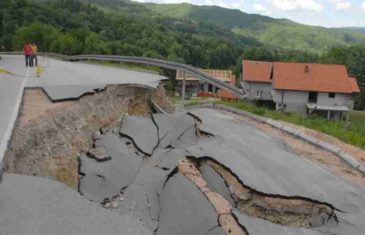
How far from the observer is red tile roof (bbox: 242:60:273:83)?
45.1m

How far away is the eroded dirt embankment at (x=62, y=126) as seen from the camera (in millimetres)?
7469

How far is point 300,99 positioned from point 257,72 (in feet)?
21.8

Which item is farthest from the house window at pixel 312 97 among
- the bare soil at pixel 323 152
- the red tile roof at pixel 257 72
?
the bare soil at pixel 323 152

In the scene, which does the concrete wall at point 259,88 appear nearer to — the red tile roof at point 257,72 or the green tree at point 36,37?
the red tile roof at point 257,72

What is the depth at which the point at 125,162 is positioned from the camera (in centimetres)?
864

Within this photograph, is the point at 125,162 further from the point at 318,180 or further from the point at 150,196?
the point at 318,180

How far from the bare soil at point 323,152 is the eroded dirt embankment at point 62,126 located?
159 inches

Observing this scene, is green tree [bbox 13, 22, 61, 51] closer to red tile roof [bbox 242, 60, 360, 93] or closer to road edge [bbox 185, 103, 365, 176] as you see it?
red tile roof [bbox 242, 60, 360, 93]

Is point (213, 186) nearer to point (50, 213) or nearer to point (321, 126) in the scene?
point (50, 213)

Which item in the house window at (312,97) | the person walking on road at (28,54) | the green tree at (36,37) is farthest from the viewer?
the green tree at (36,37)

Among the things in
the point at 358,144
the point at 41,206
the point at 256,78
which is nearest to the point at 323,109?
the point at 256,78

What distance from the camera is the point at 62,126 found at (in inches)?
366

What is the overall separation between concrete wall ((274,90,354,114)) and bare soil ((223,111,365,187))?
2833 centimetres

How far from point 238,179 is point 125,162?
2325 millimetres
